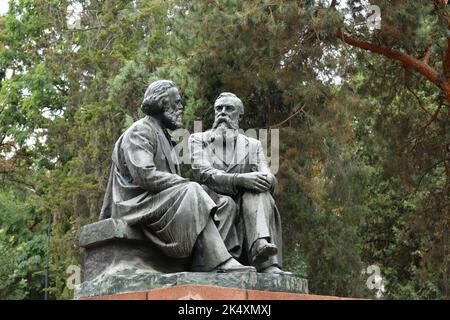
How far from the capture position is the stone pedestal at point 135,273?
25.7 ft

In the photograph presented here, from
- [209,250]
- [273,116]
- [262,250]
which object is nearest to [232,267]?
[209,250]

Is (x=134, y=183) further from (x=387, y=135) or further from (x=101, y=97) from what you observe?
(x=101, y=97)

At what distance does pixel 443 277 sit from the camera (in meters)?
21.2

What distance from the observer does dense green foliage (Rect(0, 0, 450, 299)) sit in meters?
16.5

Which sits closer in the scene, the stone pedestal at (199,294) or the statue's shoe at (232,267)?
the stone pedestal at (199,294)

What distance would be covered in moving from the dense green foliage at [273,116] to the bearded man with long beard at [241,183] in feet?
21.8

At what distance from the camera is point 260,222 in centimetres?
834

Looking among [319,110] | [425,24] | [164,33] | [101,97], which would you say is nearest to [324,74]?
[319,110]

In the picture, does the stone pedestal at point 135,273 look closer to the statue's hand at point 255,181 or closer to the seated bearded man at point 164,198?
the seated bearded man at point 164,198

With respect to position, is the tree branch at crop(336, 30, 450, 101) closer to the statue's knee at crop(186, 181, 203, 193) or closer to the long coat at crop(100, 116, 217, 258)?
the long coat at crop(100, 116, 217, 258)

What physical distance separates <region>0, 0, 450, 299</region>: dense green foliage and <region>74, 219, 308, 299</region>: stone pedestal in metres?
7.87

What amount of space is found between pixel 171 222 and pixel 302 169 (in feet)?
34.4

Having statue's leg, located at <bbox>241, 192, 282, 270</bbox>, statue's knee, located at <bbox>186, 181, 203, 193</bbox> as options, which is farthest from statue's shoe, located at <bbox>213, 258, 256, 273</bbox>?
statue's knee, located at <bbox>186, 181, 203, 193</bbox>

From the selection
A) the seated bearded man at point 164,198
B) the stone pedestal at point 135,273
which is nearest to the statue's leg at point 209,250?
the seated bearded man at point 164,198
